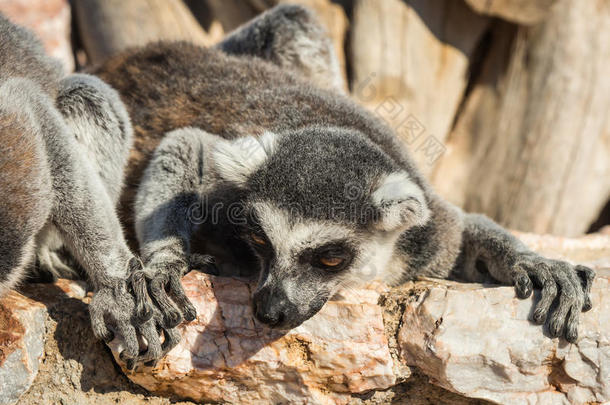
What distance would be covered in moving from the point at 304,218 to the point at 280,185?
319 mm

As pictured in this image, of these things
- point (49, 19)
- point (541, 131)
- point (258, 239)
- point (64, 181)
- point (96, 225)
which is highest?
point (64, 181)

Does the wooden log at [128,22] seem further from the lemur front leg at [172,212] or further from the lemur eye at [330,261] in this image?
the lemur eye at [330,261]

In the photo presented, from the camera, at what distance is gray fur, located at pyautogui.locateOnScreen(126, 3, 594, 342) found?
4125 millimetres

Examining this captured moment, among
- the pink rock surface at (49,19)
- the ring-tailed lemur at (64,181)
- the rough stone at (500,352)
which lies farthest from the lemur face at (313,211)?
the pink rock surface at (49,19)

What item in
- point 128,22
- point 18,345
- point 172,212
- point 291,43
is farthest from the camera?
point 128,22

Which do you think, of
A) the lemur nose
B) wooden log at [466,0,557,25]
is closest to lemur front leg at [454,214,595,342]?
the lemur nose

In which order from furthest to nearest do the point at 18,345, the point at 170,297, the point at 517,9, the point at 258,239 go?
the point at 517,9 → the point at 258,239 → the point at 170,297 → the point at 18,345

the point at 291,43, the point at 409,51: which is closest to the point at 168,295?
the point at 291,43

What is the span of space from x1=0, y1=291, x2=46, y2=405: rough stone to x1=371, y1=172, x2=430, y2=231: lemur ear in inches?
89.9

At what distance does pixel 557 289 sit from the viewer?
441 cm

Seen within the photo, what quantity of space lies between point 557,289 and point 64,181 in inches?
134

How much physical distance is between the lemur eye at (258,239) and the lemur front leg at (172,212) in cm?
42

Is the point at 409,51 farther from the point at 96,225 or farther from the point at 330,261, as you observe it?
the point at 96,225

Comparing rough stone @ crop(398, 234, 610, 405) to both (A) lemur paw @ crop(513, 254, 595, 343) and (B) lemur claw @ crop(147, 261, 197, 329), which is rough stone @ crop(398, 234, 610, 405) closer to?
(A) lemur paw @ crop(513, 254, 595, 343)
